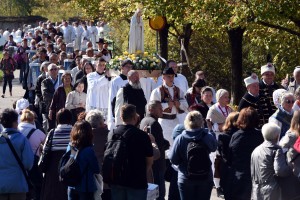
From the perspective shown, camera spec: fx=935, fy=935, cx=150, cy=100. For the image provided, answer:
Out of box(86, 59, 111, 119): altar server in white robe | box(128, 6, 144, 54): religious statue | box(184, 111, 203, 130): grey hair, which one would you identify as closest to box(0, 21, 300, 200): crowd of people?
box(184, 111, 203, 130): grey hair

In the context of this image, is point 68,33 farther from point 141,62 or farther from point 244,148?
point 244,148

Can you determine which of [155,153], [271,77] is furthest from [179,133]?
[271,77]

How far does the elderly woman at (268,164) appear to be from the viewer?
1098 centimetres

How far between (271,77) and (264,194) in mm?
4414

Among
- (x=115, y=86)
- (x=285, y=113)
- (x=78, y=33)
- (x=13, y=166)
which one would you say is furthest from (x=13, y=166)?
(x=78, y=33)

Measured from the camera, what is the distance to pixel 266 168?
36.6 ft

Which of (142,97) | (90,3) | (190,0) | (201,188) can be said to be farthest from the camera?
(90,3)

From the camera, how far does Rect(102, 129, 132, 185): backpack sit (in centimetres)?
1098

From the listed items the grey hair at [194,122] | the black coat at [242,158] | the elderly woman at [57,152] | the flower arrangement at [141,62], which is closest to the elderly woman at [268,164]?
the black coat at [242,158]

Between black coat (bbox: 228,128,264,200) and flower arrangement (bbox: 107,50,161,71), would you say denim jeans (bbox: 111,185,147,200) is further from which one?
flower arrangement (bbox: 107,50,161,71)

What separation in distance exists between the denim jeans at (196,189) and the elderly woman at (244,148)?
1.31ft

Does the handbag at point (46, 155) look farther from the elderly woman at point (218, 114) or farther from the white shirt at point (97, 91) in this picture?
the white shirt at point (97, 91)

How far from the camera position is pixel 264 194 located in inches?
444

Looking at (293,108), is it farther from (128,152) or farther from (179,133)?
(128,152)
